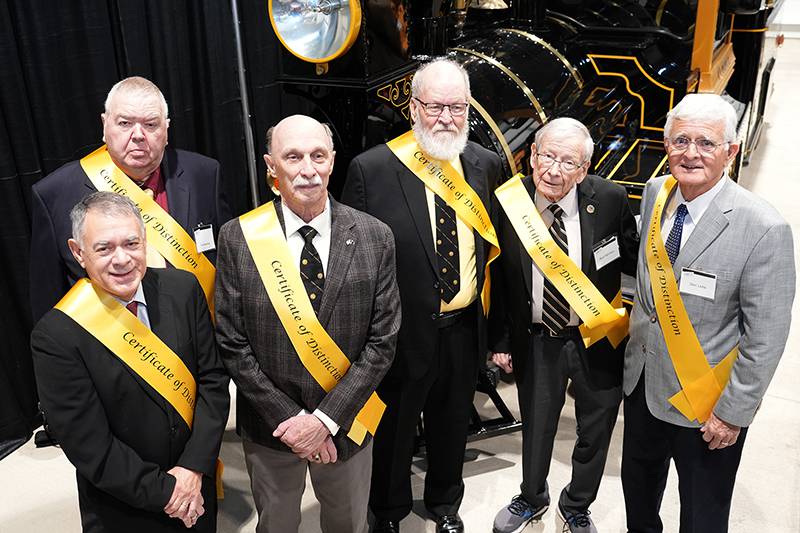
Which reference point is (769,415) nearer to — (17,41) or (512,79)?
(512,79)

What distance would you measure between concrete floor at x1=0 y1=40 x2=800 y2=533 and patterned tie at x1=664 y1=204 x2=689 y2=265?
1.14m

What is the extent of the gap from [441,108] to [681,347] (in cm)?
91

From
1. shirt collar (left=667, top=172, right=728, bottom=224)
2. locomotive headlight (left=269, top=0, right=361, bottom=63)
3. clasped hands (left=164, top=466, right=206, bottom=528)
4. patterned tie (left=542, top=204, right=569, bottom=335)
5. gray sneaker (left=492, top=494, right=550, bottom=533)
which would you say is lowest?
gray sneaker (left=492, top=494, right=550, bottom=533)

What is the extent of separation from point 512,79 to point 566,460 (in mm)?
1593

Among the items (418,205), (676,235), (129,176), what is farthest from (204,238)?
(676,235)

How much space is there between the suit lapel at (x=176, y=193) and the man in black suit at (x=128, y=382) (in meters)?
0.48

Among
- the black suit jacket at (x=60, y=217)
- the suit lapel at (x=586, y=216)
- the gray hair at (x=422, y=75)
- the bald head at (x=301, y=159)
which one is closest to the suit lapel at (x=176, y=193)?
the black suit jacket at (x=60, y=217)

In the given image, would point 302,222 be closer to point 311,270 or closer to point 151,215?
point 311,270

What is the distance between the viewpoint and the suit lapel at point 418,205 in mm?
2133

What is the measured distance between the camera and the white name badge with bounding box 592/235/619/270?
215 cm

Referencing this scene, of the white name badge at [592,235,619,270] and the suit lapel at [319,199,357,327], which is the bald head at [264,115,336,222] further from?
the white name badge at [592,235,619,270]

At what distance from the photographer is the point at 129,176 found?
7.03 ft

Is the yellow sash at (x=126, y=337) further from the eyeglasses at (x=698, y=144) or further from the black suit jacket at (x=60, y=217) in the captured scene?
the eyeglasses at (x=698, y=144)

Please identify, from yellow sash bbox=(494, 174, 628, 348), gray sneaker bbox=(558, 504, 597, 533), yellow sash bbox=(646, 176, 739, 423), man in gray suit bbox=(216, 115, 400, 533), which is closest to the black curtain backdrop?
man in gray suit bbox=(216, 115, 400, 533)
